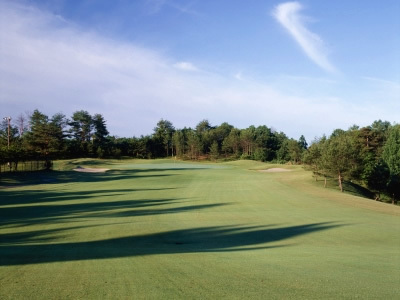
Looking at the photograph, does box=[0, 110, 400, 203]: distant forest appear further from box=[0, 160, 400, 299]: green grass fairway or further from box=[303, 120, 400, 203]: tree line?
box=[0, 160, 400, 299]: green grass fairway

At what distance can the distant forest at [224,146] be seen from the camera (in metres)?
42.2

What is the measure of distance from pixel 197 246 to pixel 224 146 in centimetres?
9430

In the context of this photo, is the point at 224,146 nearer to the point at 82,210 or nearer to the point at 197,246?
the point at 82,210

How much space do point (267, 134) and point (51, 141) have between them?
221 feet

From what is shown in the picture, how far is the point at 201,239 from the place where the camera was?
46.0 feet

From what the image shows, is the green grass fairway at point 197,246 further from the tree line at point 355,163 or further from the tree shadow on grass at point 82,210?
the tree line at point 355,163

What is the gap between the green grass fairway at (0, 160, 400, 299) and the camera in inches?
239


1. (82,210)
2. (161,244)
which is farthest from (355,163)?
(161,244)

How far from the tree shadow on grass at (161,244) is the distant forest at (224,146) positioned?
25.5 meters

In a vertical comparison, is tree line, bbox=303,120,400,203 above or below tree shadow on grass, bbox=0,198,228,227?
above

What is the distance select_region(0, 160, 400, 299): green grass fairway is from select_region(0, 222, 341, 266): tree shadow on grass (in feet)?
0.13

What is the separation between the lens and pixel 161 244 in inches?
500

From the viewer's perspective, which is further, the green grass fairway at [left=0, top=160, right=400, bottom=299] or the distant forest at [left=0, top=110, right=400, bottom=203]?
the distant forest at [left=0, top=110, right=400, bottom=203]

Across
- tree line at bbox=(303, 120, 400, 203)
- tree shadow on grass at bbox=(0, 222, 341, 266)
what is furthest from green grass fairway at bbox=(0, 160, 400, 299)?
tree line at bbox=(303, 120, 400, 203)
